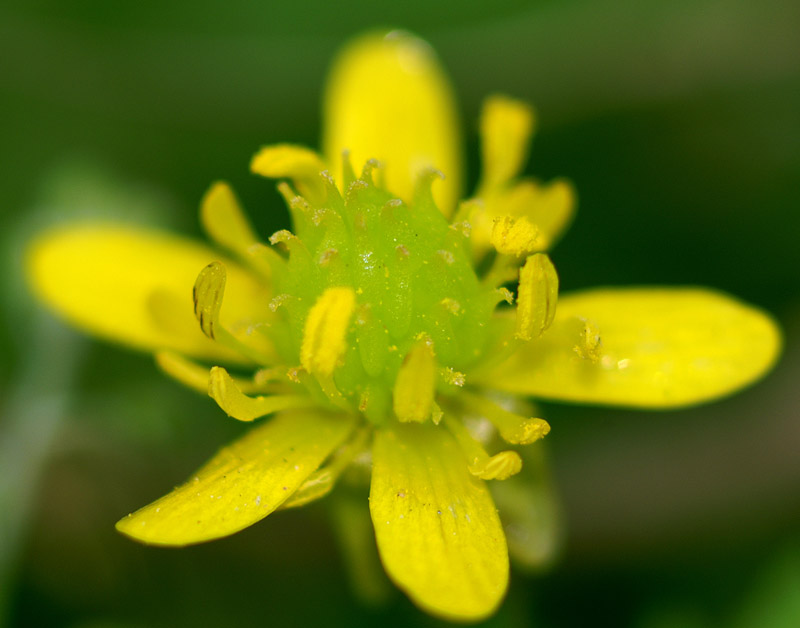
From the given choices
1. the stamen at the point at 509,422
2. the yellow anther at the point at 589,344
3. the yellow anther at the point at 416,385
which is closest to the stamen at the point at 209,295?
the yellow anther at the point at 416,385

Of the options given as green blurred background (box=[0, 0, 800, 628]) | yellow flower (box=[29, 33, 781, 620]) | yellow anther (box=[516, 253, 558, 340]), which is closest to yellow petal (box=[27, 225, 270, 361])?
yellow flower (box=[29, 33, 781, 620])

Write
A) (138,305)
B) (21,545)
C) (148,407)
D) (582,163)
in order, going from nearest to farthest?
(138,305), (21,545), (148,407), (582,163)

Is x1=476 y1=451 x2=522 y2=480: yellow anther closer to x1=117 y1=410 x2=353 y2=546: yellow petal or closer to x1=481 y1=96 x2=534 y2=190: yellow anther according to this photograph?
x1=117 y1=410 x2=353 y2=546: yellow petal

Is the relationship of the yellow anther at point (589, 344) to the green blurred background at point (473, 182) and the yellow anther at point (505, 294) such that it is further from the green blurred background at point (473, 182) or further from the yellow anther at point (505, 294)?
the green blurred background at point (473, 182)

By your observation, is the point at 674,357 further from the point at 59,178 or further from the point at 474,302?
the point at 59,178

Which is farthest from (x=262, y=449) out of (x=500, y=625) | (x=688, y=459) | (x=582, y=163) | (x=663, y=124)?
(x=663, y=124)

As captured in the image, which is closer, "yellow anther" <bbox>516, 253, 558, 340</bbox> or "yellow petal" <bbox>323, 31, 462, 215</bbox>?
"yellow anther" <bbox>516, 253, 558, 340</bbox>
